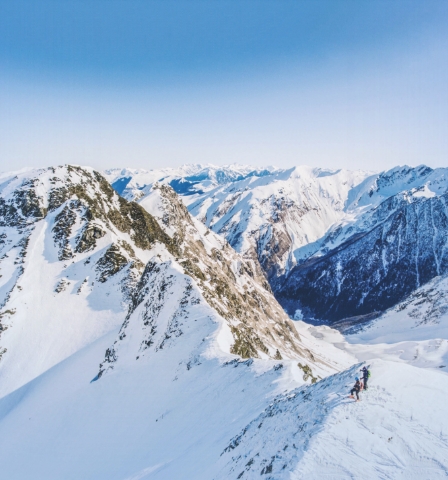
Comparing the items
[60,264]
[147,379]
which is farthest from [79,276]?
[147,379]

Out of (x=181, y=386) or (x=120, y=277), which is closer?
(x=181, y=386)

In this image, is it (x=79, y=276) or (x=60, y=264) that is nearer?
(x=79, y=276)

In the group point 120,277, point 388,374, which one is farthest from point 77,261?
point 388,374

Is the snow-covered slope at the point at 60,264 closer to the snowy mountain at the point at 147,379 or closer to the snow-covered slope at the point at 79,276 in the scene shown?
the snow-covered slope at the point at 79,276

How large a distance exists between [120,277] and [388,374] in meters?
55.2

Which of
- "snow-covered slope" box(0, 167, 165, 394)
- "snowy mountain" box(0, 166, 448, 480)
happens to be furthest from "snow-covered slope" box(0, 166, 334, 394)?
"snowy mountain" box(0, 166, 448, 480)

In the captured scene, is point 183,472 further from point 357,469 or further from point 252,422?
point 357,469

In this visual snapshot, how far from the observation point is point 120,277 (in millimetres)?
62656

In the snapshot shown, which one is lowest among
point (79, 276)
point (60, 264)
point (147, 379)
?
point (147, 379)

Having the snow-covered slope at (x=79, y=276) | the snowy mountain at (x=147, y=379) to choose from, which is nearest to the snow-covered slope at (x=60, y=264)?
the snow-covered slope at (x=79, y=276)

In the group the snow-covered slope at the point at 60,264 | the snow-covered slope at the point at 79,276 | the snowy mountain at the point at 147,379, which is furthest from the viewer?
the snow-covered slope at the point at 60,264

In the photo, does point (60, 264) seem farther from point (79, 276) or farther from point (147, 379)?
point (147, 379)

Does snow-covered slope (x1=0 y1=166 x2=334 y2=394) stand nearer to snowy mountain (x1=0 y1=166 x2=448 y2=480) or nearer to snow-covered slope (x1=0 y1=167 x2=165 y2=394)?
snow-covered slope (x1=0 y1=167 x2=165 y2=394)

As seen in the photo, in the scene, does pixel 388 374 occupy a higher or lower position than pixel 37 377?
higher
